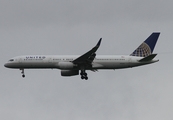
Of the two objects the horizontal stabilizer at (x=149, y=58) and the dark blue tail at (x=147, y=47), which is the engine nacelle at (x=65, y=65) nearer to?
the dark blue tail at (x=147, y=47)

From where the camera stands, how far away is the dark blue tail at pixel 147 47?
7844 cm

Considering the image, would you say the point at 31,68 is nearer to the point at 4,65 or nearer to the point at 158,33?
the point at 4,65

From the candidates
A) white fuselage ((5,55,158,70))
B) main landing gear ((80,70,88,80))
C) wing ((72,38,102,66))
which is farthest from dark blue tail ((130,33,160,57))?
main landing gear ((80,70,88,80))

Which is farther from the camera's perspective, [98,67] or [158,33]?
[158,33]

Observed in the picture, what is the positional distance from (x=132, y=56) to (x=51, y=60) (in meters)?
12.4

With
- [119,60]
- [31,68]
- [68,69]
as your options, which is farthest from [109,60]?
[31,68]

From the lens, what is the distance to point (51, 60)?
75250 mm

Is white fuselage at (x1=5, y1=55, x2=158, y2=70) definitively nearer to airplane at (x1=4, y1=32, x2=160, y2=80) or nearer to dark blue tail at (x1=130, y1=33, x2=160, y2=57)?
airplane at (x1=4, y1=32, x2=160, y2=80)

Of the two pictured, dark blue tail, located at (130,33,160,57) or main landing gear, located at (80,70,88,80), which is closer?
main landing gear, located at (80,70,88,80)

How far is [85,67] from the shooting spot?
249 feet

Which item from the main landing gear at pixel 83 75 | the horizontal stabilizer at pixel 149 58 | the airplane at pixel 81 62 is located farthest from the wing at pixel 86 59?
the horizontal stabilizer at pixel 149 58

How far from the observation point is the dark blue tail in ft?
257

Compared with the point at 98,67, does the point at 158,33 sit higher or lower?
higher

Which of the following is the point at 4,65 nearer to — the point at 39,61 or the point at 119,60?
the point at 39,61
